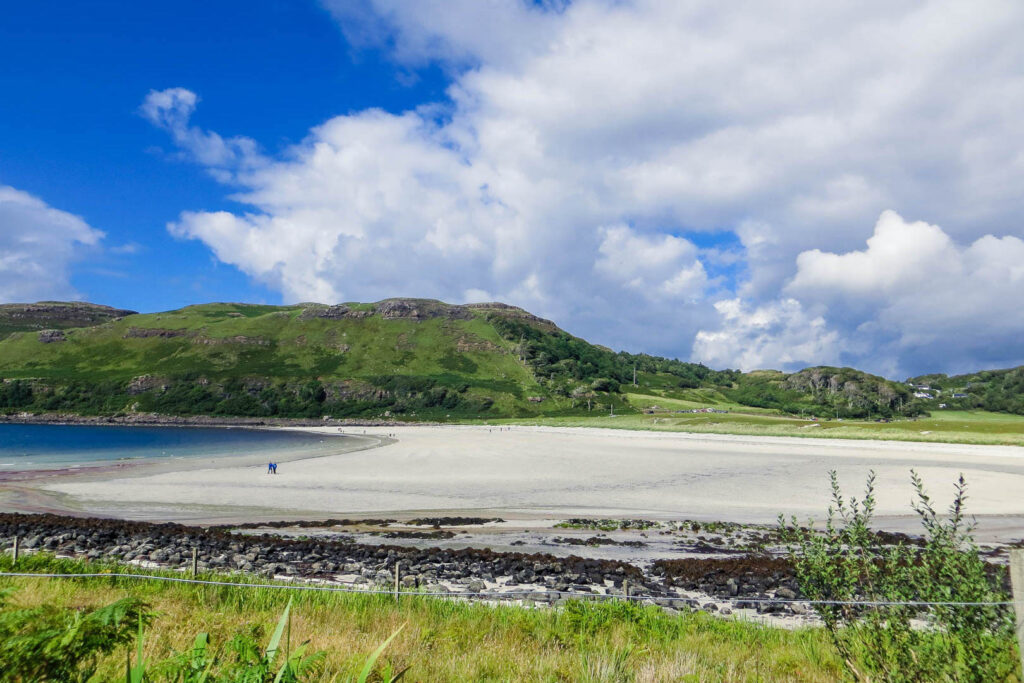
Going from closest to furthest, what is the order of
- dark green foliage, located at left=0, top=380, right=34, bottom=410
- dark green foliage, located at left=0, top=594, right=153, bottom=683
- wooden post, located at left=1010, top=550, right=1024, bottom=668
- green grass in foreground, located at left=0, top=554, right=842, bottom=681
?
1. dark green foliage, located at left=0, top=594, right=153, bottom=683
2. wooden post, located at left=1010, top=550, right=1024, bottom=668
3. green grass in foreground, located at left=0, top=554, right=842, bottom=681
4. dark green foliage, located at left=0, top=380, right=34, bottom=410

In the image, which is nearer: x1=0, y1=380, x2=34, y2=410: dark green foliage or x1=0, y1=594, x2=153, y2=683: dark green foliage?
x1=0, y1=594, x2=153, y2=683: dark green foliage

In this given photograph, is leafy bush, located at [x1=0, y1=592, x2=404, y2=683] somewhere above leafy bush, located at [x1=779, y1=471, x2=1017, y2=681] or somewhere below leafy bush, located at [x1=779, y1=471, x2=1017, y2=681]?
above

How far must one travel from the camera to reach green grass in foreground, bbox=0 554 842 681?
5973mm

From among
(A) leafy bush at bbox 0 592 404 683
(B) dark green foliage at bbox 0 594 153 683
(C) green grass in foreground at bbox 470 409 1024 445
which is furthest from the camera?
(C) green grass in foreground at bbox 470 409 1024 445

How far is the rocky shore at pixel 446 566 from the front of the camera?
1439cm

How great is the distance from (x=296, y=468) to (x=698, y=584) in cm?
4104

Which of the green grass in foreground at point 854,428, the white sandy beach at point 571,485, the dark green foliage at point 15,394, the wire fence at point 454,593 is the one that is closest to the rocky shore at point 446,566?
the wire fence at point 454,593

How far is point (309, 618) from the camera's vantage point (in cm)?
802

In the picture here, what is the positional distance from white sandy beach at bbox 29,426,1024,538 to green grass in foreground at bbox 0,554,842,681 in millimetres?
18219

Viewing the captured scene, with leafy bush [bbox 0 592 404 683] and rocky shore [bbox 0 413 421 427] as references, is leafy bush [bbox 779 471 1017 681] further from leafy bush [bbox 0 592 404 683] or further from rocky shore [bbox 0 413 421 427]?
rocky shore [bbox 0 413 421 427]

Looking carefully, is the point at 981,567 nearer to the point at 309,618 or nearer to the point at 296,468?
the point at 309,618

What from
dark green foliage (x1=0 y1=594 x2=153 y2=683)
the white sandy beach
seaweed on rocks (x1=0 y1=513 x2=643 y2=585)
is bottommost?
the white sandy beach

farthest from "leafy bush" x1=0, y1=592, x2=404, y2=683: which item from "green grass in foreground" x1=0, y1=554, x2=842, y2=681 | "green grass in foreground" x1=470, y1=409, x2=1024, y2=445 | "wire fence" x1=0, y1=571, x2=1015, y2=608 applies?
"green grass in foreground" x1=470, y1=409, x2=1024, y2=445

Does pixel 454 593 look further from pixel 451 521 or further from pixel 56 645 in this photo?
pixel 451 521
